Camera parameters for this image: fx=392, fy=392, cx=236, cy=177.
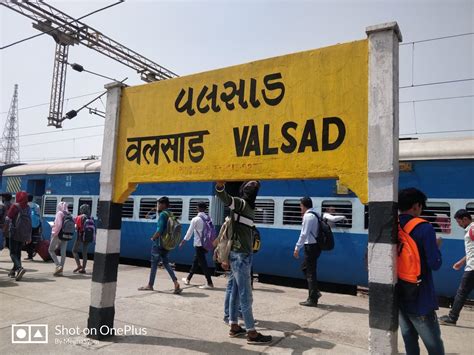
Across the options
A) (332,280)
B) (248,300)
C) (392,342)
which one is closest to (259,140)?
(248,300)

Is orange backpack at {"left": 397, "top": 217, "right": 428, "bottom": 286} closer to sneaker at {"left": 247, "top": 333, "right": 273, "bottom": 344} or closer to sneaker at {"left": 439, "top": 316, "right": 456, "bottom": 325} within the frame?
sneaker at {"left": 247, "top": 333, "right": 273, "bottom": 344}

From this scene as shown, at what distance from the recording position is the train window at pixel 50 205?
12977 millimetres

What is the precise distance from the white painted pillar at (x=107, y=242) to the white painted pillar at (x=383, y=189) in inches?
120

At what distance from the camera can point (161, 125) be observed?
4727 millimetres

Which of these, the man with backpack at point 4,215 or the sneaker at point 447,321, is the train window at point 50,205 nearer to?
the man with backpack at point 4,215

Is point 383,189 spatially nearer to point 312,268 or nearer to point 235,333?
point 235,333

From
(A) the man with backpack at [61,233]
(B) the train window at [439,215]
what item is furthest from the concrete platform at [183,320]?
(B) the train window at [439,215]

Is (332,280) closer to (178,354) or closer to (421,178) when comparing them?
(421,178)

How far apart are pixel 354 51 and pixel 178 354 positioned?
3.47 m

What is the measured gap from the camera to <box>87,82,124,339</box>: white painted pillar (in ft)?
15.2

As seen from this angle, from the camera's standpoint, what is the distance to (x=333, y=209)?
7.61 meters

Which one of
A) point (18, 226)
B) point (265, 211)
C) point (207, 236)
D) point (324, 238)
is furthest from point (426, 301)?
point (18, 226)

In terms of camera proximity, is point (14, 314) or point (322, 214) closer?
point (14, 314)

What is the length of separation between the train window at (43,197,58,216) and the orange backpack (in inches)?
479
